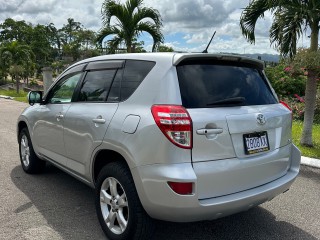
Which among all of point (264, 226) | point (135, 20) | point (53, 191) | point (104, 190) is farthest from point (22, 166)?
point (135, 20)

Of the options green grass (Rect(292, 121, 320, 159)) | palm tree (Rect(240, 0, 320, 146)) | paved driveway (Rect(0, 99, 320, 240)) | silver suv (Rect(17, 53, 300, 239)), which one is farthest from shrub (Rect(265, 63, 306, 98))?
silver suv (Rect(17, 53, 300, 239))

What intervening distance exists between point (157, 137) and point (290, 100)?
41.1ft

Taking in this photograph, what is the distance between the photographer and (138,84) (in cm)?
326

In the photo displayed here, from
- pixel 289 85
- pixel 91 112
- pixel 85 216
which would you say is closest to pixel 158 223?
pixel 85 216

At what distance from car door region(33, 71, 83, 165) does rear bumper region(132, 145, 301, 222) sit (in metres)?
1.67

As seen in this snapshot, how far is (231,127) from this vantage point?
9.84 feet

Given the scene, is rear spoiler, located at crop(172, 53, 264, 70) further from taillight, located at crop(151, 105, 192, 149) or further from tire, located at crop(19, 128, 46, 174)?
tire, located at crop(19, 128, 46, 174)

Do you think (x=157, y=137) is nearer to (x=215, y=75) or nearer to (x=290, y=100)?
(x=215, y=75)

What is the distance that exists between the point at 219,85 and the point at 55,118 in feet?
7.17

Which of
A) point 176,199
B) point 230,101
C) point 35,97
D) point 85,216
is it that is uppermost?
point 230,101

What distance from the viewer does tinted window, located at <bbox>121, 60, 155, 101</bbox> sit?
3.27 meters

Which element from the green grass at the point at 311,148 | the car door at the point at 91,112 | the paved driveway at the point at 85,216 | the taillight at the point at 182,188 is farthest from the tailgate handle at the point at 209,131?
the green grass at the point at 311,148

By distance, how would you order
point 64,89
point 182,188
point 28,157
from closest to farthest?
point 182,188
point 64,89
point 28,157

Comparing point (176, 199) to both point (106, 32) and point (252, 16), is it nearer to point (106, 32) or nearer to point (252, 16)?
point (252, 16)
